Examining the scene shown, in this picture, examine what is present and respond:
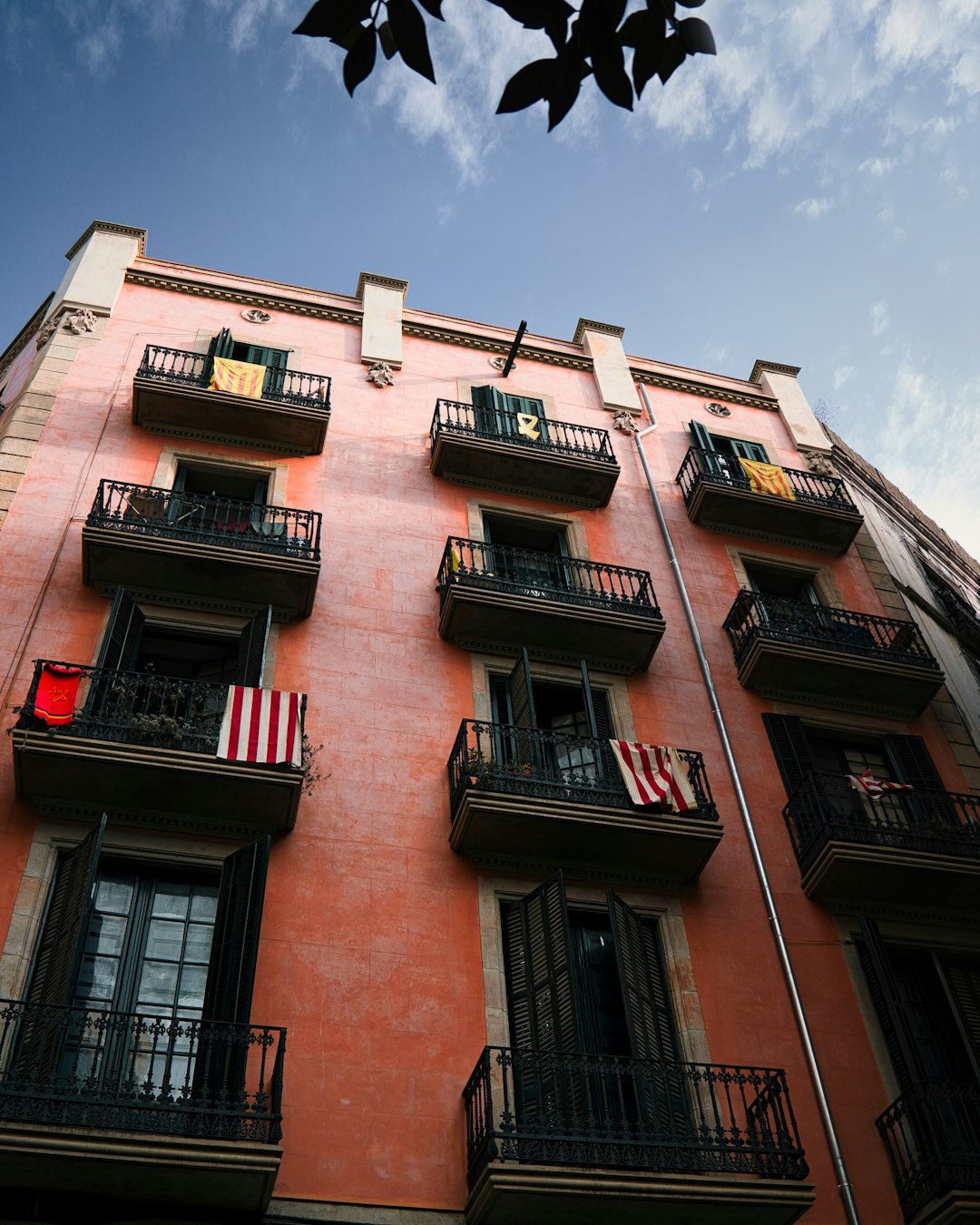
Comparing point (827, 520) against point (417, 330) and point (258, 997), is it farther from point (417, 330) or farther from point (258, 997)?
point (258, 997)

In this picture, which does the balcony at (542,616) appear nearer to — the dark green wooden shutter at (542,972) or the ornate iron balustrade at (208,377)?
the ornate iron balustrade at (208,377)

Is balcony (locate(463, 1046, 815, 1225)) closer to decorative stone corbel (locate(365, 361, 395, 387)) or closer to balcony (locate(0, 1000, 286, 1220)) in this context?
balcony (locate(0, 1000, 286, 1220))

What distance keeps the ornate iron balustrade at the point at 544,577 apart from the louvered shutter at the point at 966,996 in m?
6.13

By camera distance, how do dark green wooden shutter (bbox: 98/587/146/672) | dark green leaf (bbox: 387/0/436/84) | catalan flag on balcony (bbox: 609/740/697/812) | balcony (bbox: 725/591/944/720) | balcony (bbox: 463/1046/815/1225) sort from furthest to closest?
balcony (bbox: 725/591/944/720), dark green wooden shutter (bbox: 98/587/146/672), catalan flag on balcony (bbox: 609/740/697/812), balcony (bbox: 463/1046/815/1225), dark green leaf (bbox: 387/0/436/84)

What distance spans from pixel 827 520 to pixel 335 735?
10439mm

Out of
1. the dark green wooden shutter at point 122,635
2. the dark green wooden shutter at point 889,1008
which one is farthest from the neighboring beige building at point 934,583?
the dark green wooden shutter at point 122,635

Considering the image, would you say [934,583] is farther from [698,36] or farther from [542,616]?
[698,36]

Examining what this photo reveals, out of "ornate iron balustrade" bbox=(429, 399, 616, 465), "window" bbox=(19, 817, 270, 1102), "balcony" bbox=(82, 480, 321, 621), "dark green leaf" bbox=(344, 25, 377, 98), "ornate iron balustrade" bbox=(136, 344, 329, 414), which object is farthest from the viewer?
"ornate iron balustrade" bbox=(429, 399, 616, 465)

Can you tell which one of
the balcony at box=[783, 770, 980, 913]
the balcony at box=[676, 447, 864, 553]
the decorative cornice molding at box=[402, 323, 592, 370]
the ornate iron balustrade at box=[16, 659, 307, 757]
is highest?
the decorative cornice molding at box=[402, 323, 592, 370]

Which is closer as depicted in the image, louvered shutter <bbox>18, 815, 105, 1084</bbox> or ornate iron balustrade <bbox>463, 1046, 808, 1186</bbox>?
louvered shutter <bbox>18, 815, 105, 1084</bbox>

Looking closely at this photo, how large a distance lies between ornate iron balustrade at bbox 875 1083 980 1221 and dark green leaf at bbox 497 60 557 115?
415 inches

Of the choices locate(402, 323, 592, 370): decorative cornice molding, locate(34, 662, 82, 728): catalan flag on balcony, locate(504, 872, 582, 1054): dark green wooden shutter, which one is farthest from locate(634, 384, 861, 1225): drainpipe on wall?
locate(34, 662, 82, 728): catalan flag on balcony

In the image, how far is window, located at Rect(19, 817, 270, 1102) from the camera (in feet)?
33.4

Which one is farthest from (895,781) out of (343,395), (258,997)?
(343,395)
